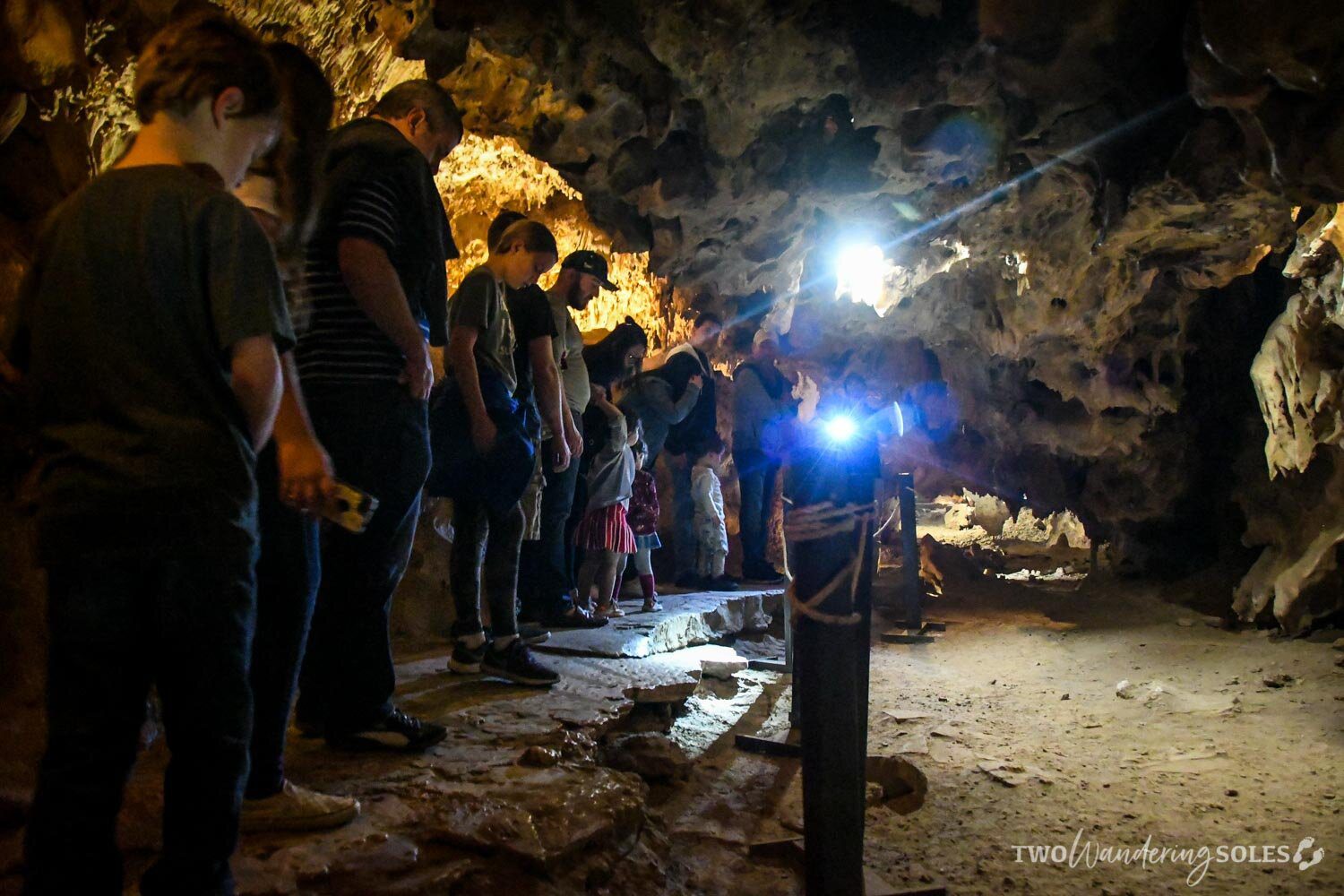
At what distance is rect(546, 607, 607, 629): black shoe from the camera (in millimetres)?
4430

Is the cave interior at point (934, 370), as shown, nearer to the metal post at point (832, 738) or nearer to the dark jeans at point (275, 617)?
the dark jeans at point (275, 617)

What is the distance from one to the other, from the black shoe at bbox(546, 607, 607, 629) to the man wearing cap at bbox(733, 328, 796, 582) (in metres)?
2.96

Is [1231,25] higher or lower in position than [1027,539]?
higher

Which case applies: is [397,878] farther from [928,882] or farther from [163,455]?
[928,882]

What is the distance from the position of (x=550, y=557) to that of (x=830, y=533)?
283cm

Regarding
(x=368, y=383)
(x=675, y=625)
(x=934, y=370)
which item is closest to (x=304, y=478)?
(x=368, y=383)

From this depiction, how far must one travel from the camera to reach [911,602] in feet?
21.0

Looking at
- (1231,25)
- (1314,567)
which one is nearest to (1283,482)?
(1314,567)

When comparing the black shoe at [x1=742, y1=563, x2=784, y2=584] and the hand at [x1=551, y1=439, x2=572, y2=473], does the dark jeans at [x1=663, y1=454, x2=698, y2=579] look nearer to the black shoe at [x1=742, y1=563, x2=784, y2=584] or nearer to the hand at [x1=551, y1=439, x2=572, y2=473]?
the black shoe at [x1=742, y1=563, x2=784, y2=584]

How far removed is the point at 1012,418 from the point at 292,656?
9705mm

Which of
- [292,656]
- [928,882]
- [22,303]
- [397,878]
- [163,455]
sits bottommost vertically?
[928,882]

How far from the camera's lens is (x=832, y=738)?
183 cm

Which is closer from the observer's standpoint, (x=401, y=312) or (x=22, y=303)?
(x=22, y=303)

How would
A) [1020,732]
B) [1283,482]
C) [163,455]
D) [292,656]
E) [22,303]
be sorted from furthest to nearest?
[1283,482], [1020,732], [292,656], [22,303], [163,455]
